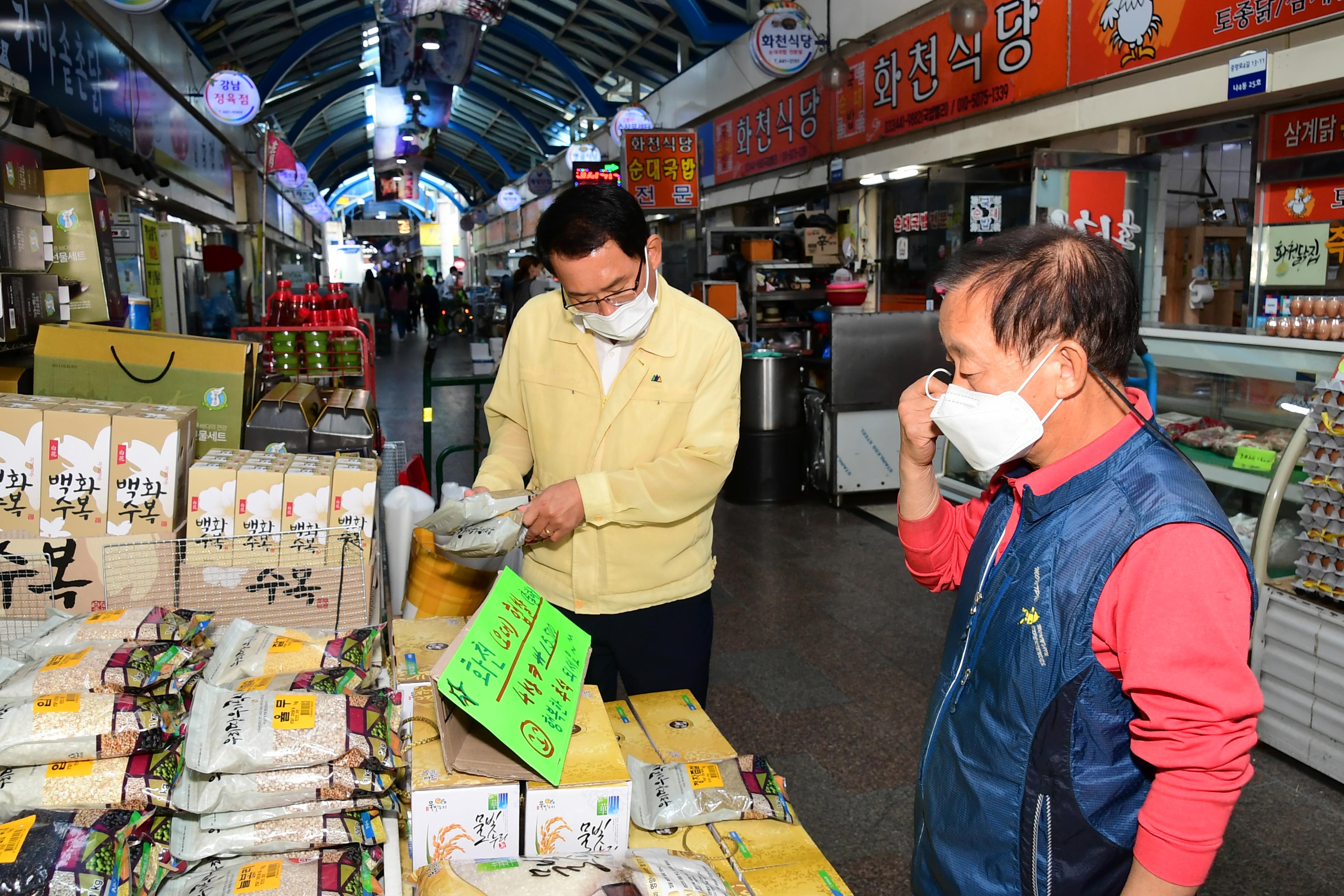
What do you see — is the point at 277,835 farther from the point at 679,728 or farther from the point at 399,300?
the point at 399,300

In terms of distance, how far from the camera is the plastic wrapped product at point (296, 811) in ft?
4.32

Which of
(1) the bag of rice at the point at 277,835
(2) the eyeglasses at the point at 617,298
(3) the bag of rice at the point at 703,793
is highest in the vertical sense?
(2) the eyeglasses at the point at 617,298

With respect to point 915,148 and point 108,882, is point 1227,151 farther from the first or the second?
point 108,882

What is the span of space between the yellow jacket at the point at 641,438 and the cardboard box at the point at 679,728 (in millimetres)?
289

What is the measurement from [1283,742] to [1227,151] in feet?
17.6

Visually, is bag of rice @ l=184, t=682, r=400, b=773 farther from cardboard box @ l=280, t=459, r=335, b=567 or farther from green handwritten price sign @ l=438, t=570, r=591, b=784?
cardboard box @ l=280, t=459, r=335, b=567

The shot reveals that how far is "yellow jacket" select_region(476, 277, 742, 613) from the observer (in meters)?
2.09

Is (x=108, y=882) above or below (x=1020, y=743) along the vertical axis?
below

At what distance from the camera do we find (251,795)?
4.27 feet

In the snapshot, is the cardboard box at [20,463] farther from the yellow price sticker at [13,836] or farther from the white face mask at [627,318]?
the white face mask at [627,318]

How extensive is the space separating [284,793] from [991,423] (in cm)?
111

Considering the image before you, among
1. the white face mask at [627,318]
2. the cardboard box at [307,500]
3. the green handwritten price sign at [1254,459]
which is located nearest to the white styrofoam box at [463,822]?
the cardboard box at [307,500]

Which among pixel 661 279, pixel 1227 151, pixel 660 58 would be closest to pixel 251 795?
pixel 661 279

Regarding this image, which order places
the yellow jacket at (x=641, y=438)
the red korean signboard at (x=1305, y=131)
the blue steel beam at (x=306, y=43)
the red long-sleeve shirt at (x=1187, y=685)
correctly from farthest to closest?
the blue steel beam at (x=306, y=43) → the red korean signboard at (x=1305, y=131) → the yellow jacket at (x=641, y=438) → the red long-sleeve shirt at (x=1187, y=685)
